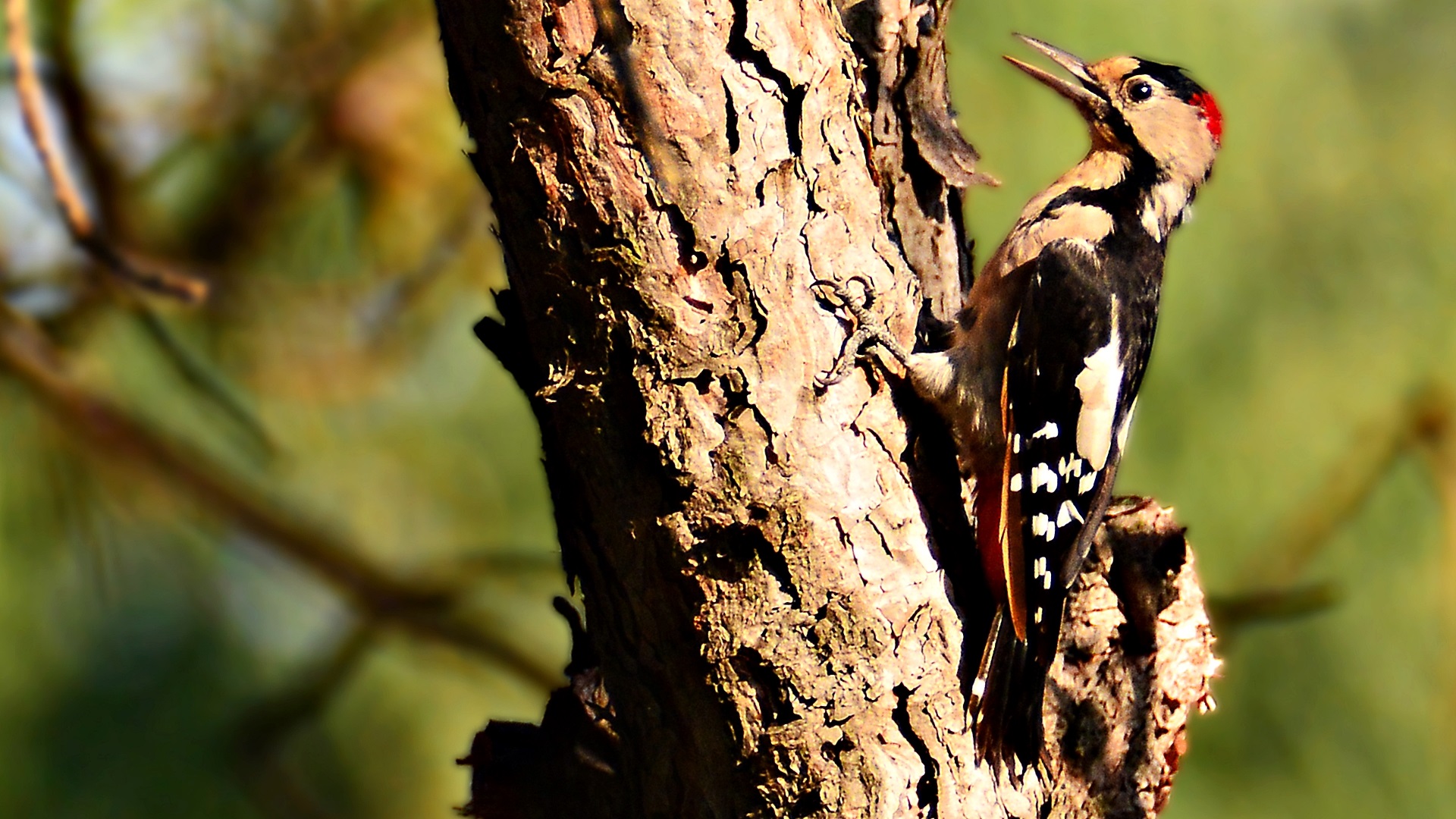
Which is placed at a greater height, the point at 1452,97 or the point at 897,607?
the point at 1452,97

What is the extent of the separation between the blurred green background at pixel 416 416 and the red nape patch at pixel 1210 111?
1.32 ft

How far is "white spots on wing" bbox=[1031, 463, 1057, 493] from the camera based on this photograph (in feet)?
6.16

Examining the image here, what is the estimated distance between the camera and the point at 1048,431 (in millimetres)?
2010

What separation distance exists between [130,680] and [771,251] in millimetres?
2461

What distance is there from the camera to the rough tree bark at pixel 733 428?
132cm

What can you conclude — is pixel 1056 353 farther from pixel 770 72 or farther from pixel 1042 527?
pixel 770 72

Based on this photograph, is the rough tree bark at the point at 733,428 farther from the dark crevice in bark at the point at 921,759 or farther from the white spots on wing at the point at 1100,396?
the white spots on wing at the point at 1100,396

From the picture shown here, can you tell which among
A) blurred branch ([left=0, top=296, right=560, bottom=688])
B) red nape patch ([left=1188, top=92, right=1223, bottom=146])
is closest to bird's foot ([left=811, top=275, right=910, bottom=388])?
red nape patch ([left=1188, top=92, right=1223, bottom=146])

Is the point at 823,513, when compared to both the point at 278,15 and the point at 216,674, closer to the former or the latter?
the point at 278,15

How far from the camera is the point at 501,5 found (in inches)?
50.4

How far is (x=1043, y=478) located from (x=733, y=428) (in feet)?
2.38

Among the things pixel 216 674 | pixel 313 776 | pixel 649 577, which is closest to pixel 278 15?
pixel 216 674

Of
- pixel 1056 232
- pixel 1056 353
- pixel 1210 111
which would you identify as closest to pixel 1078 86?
pixel 1210 111

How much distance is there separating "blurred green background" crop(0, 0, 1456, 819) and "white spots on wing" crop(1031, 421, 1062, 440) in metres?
0.71
